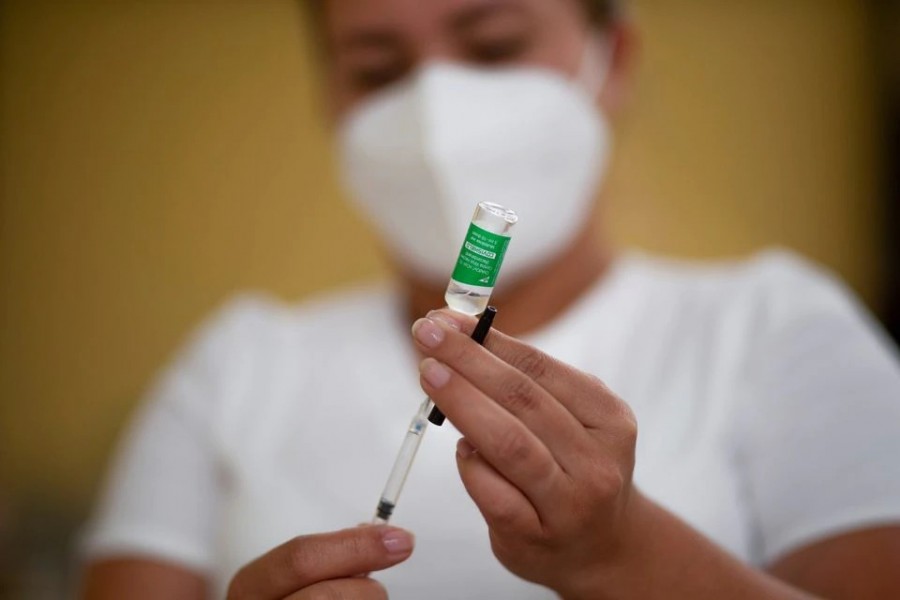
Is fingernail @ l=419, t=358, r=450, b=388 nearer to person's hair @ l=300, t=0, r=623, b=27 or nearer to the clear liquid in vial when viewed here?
the clear liquid in vial

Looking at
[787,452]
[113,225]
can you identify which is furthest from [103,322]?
[787,452]

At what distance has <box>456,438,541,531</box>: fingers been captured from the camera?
43 cm

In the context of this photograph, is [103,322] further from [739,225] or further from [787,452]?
[787,452]

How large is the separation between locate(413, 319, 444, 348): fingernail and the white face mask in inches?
14.8

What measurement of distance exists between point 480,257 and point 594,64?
55 cm

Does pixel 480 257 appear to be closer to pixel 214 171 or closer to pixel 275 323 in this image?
pixel 275 323

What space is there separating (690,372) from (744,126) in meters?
1.25

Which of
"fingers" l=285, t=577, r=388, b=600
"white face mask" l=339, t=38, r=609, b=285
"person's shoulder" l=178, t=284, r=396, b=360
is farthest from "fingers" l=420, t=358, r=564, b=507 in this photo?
"person's shoulder" l=178, t=284, r=396, b=360

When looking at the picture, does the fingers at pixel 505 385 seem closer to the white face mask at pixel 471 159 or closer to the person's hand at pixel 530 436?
the person's hand at pixel 530 436

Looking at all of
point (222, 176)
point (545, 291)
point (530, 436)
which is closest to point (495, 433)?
point (530, 436)

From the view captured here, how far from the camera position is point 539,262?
853mm

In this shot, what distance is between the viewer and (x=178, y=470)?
820 mm

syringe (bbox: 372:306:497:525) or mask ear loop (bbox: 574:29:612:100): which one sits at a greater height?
mask ear loop (bbox: 574:29:612:100)

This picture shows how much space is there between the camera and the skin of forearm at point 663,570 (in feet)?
1.56
